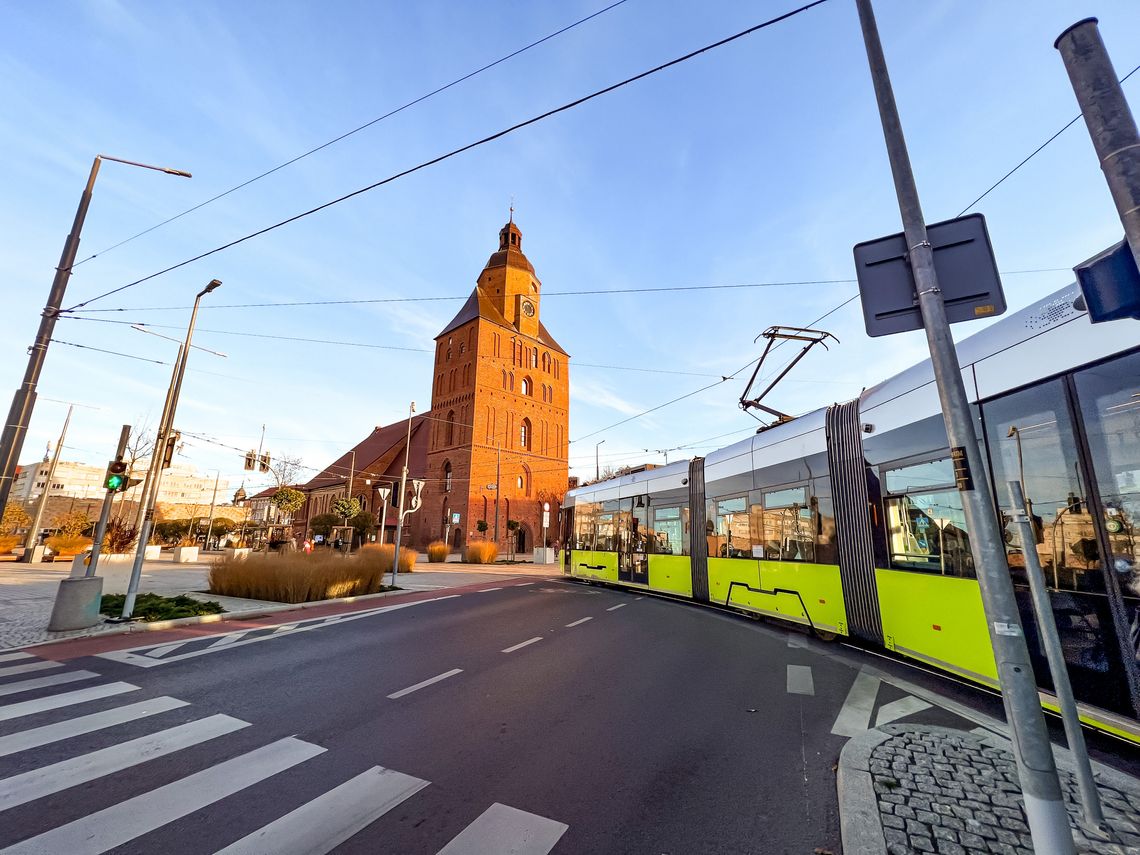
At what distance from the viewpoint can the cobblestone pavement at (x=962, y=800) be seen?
2.48 m

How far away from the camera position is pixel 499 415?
43.5 m

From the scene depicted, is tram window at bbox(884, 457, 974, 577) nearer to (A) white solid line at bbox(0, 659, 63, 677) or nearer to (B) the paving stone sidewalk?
(B) the paving stone sidewalk

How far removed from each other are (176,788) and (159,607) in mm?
8688

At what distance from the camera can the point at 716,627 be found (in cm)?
888

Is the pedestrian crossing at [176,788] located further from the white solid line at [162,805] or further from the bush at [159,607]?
the bush at [159,607]

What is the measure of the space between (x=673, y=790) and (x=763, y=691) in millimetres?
2534

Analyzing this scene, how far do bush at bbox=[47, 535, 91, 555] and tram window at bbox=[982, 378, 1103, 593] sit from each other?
115ft

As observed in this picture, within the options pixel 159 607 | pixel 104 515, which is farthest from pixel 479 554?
pixel 104 515

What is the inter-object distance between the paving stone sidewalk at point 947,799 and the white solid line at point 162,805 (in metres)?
3.76

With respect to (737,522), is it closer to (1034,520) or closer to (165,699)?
(1034,520)

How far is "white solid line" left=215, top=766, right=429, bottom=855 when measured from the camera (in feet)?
8.41

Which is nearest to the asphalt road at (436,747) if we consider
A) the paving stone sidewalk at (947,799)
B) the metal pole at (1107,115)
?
the paving stone sidewalk at (947,799)

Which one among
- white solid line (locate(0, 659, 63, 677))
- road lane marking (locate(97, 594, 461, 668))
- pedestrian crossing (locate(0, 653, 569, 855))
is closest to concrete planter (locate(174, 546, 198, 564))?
road lane marking (locate(97, 594, 461, 668))

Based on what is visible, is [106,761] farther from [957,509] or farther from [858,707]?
[957,509]
